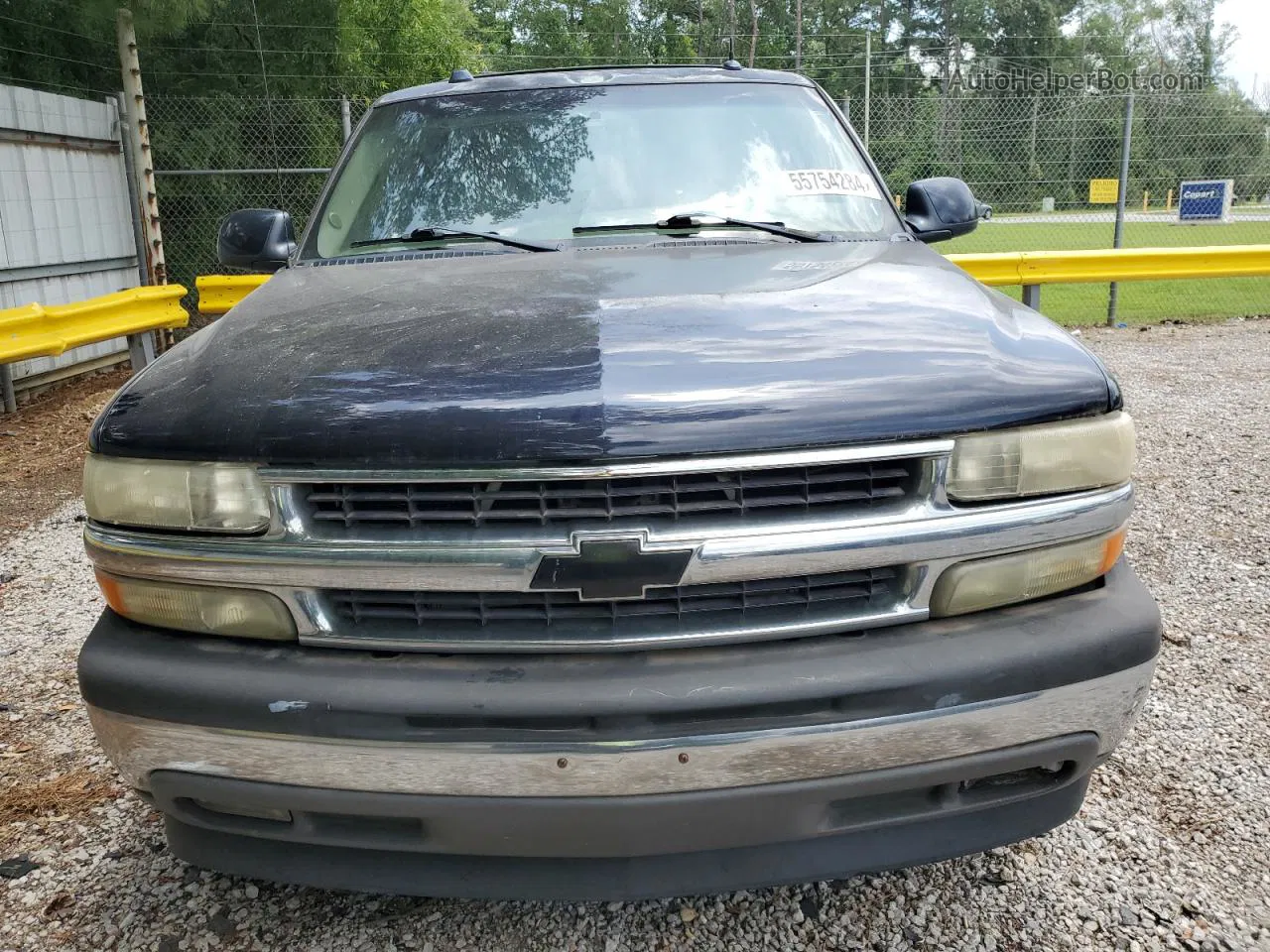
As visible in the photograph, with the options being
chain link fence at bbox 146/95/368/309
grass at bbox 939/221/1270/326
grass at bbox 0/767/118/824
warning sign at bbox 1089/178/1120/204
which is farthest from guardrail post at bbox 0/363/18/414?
warning sign at bbox 1089/178/1120/204

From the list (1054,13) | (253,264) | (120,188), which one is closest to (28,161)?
(120,188)

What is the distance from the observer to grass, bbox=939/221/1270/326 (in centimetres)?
1159

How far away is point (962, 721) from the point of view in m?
1.77

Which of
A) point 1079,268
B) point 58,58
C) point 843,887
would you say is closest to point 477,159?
point 843,887

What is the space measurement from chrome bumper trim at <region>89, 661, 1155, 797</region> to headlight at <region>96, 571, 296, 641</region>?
184 mm

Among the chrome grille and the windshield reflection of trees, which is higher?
the windshield reflection of trees

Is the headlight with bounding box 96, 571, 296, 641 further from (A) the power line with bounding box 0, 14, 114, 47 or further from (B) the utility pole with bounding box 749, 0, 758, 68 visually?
(B) the utility pole with bounding box 749, 0, 758, 68

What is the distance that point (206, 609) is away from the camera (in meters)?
1.89

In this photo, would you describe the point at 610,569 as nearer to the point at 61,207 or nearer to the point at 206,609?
the point at 206,609

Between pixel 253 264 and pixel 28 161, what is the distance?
593cm

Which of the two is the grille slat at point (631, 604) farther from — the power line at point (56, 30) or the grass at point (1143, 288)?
the power line at point (56, 30)

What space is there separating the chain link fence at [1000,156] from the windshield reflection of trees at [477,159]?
22.7 ft

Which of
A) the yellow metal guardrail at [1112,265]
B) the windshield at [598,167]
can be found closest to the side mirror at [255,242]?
the windshield at [598,167]

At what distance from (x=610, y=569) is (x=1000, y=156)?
48.2 ft
